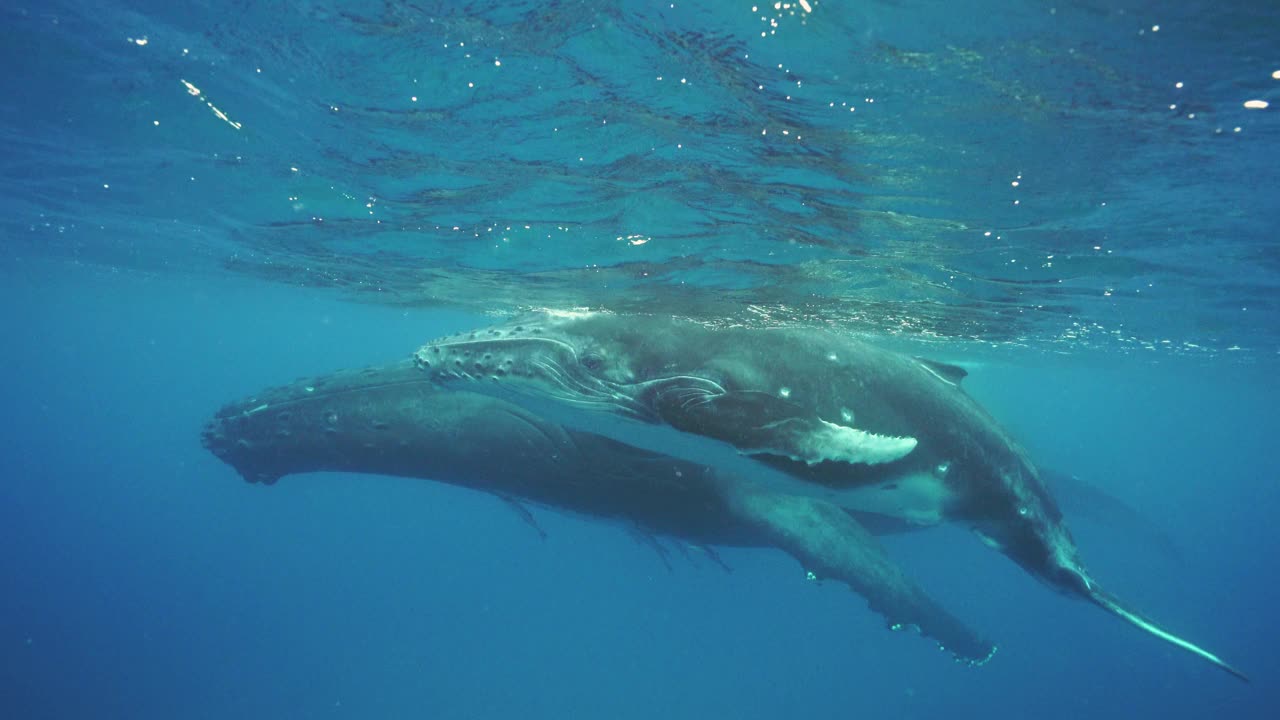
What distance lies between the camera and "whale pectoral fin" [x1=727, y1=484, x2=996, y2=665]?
27.3 ft

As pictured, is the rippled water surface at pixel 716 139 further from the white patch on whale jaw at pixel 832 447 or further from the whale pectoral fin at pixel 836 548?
the whale pectoral fin at pixel 836 548

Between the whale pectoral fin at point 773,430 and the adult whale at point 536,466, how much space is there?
2261 millimetres

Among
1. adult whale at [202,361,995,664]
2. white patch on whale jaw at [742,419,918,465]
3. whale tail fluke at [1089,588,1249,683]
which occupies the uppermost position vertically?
white patch on whale jaw at [742,419,918,465]

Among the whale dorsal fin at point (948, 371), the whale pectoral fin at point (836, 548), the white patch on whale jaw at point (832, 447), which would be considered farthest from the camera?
the whale dorsal fin at point (948, 371)

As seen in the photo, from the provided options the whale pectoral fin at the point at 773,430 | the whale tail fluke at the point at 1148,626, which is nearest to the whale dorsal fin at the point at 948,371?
the whale tail fluke at the point at 1148,626

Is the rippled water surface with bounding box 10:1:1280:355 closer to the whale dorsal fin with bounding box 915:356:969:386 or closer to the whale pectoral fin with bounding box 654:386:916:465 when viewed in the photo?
the whale dorsal fin with bounding box 915:356:969:386

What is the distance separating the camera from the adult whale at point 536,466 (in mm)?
8539

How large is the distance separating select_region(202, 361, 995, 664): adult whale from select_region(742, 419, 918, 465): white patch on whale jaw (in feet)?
7.64

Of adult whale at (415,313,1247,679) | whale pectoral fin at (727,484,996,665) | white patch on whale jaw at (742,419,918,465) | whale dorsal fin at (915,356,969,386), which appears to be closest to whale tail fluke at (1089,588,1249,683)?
adult whale at (415,313,1247,679)

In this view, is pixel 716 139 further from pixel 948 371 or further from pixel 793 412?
pixel 948 371

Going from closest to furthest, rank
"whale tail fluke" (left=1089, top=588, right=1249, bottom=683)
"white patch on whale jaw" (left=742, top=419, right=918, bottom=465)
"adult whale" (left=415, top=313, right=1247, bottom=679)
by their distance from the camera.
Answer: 1. "white patch on whale jaw" (left=742, top=419, right=918, bottom=465)
2. "adult whale" (left=415, top=313, right=1247, bottom=679)
3. "whale tail fluke" (left=1089, top=588, right=1249, bottom=683)

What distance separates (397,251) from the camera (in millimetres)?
18344

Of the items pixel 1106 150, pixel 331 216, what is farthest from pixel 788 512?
pixel 331 216

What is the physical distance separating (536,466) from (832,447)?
4439 millimetres
